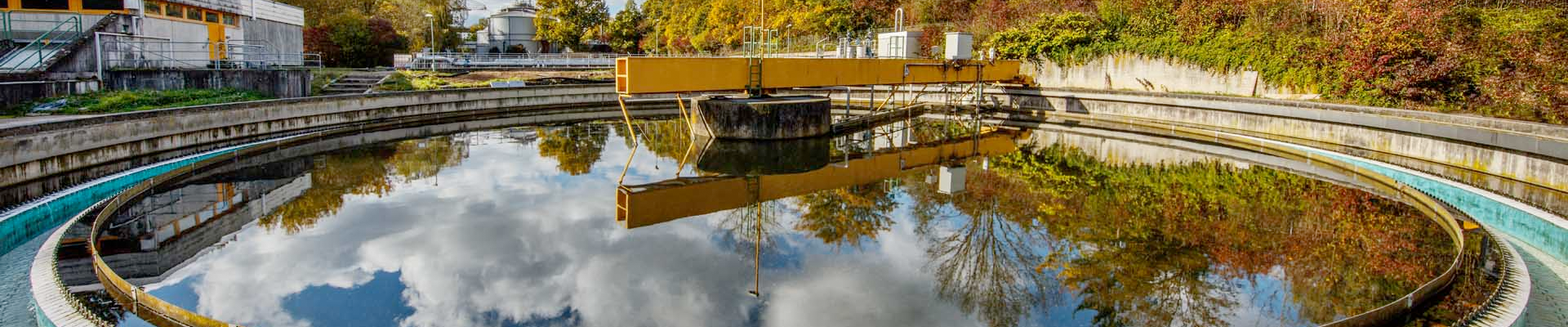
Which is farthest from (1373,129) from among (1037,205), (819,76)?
(819,76)

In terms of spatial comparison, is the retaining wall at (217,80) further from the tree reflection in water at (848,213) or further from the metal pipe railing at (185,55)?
the tree reflection in water at (848,213)

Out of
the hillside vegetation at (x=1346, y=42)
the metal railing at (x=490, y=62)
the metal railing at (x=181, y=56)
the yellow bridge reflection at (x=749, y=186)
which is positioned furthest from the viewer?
the metal railing at (x=490, y=62)

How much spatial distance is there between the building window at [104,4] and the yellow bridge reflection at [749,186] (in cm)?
1443

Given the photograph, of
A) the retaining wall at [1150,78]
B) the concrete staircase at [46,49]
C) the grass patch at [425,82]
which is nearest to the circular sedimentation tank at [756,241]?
the concrete staircase at [46,49]

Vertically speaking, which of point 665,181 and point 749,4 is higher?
point 749,4

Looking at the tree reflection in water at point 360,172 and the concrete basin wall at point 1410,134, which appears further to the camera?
the concrete basin wall at point 1410,134

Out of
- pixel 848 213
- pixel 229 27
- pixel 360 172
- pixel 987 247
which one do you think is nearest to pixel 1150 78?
pixel 848 213

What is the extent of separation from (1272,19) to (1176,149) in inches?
276

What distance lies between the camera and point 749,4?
4712 centimetres

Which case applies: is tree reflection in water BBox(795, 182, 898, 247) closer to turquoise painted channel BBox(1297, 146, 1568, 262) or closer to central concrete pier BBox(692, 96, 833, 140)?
central concrete pier BBox(692, 96, 833, 140)

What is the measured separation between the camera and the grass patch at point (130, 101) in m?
14.4

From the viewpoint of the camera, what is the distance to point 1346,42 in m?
17.1

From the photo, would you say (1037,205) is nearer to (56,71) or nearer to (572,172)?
(572,172)

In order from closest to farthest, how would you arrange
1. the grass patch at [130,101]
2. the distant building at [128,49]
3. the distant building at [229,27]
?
the grass patch at [130,101]
the distant building at [128,49]
the distant building at [229,27]
